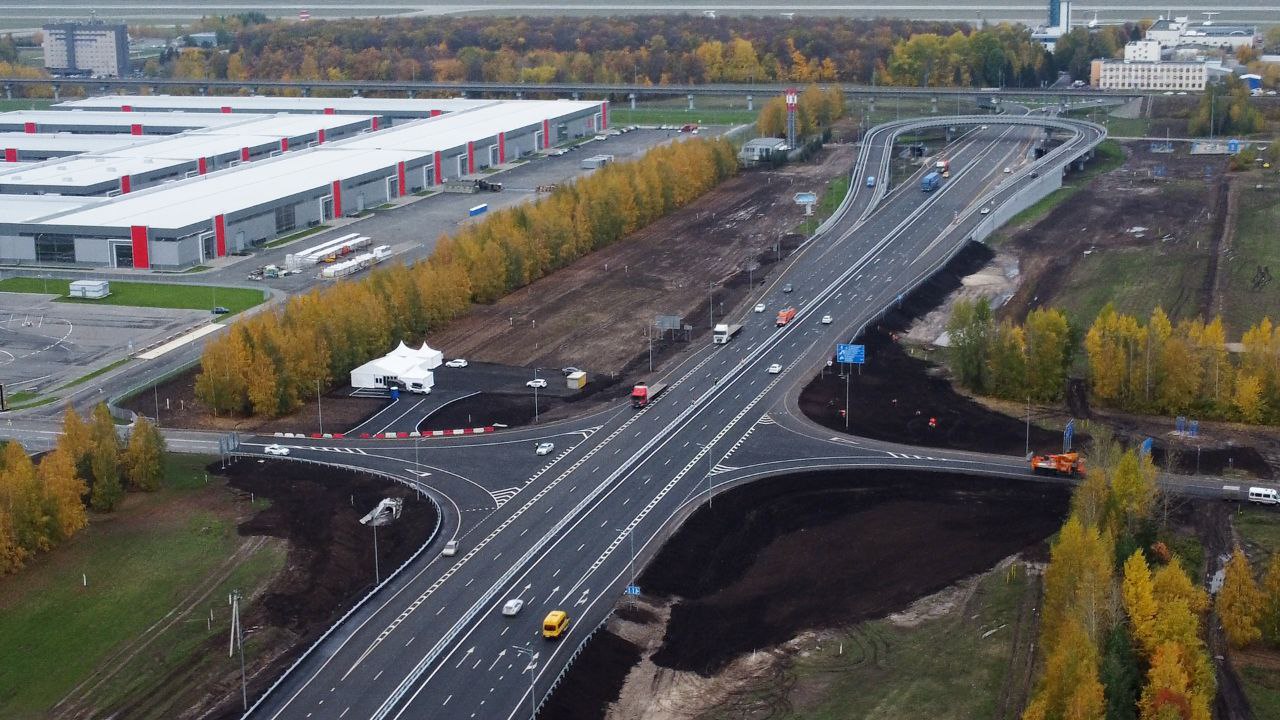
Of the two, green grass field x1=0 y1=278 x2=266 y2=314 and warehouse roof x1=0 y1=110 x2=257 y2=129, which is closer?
green grass field x1=0 y1=278 x2=266 y2=314

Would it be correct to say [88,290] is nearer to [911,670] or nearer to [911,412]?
[911,412]

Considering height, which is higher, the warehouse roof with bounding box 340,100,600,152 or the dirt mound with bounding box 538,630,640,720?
the warehouse roof with bounding box 340,100,600,152

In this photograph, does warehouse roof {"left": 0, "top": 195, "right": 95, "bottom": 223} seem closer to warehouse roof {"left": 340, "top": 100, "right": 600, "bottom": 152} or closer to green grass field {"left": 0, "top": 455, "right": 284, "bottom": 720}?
warehouse roof {"left": 340, "top": 100, "right": 600, "bottom": 152}

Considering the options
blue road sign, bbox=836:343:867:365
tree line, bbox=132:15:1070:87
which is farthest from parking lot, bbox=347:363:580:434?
tree line, bbox=132:15:1070:87

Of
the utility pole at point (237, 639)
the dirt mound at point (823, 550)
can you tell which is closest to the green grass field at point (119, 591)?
the utility pole at point (237, 639)

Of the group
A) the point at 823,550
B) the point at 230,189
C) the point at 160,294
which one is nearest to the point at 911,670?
the point at 823,550

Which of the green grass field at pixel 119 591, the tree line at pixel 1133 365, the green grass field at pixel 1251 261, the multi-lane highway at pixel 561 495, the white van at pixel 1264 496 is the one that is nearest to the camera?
the multi-lane highway at pixel 561 495

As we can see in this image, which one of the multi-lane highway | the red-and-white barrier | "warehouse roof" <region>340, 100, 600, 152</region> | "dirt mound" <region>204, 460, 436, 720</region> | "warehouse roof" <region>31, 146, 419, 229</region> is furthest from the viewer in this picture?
"warehouse roof" <region>340, 100, 600, 152</region>

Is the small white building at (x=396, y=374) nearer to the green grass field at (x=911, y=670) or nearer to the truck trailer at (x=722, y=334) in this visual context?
the truck trailer at (x=722, y=334)
